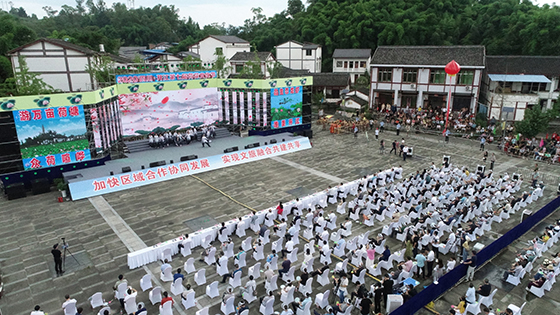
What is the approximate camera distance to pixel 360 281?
1309 cm

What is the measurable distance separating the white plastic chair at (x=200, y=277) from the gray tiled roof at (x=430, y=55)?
3399 cm

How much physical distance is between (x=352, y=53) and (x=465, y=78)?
2464 cm

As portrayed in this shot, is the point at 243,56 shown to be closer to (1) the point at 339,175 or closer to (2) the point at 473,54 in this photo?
(2) the point at 473,54

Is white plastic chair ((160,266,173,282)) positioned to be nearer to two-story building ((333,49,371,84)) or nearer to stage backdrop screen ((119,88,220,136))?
stage backdrop screen ((119,88,220,136))

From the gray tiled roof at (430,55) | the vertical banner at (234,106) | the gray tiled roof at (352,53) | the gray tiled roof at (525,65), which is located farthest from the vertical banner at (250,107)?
the gray tiled roof at (352,53)

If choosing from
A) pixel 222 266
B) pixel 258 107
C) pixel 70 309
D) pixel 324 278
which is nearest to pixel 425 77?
pixel 258 107

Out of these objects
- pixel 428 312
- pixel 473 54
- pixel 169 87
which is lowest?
pixel 428 312

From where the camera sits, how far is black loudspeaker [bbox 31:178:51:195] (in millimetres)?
21598

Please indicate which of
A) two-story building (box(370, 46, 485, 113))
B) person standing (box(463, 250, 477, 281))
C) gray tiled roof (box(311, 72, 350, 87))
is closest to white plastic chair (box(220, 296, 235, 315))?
person standing (box(463, 250, 477, 281))

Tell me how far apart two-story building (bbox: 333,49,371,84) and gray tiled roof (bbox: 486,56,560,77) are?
70.7ft

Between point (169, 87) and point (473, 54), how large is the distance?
2939cm

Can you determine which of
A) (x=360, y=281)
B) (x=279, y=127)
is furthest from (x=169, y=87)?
(x=360, y=281)

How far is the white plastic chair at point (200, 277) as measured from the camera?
1325 centimetres

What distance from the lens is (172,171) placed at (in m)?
24.4
